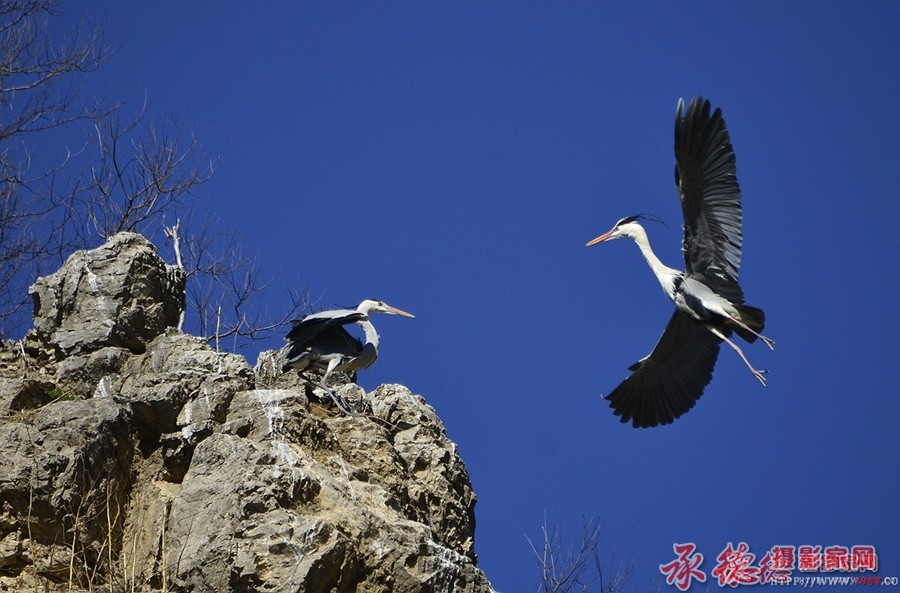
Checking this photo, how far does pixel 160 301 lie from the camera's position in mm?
8727

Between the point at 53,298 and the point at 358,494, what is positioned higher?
the point at 53,298

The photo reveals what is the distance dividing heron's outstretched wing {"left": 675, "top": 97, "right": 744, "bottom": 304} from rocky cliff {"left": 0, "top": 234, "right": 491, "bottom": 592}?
3615 mm

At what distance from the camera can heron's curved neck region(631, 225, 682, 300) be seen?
449 inches

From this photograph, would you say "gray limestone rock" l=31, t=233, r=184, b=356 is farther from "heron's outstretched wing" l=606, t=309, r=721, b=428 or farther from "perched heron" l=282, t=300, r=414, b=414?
"heron's outstretched wing" l=606, t=309, r=721, b=428

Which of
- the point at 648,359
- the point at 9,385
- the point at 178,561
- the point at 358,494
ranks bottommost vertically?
the point at 178,561

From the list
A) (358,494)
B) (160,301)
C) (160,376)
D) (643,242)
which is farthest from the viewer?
(643,242)

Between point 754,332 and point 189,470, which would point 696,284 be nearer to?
point 754,332

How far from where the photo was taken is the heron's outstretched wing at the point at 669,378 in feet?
39.3

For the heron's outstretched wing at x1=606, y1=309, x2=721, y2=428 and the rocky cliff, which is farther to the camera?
the heron's outstretched wing at x1=606, y1=309, x2=721, y2=428

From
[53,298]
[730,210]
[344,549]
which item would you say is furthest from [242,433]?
[730,210]

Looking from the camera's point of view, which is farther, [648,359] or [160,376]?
[648,359]

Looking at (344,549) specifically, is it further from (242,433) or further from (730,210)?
(730,210)

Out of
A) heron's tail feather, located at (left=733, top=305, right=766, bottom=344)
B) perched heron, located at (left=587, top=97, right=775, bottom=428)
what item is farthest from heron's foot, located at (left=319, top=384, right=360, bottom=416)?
heron's tail feather, located at (left=733, top=305, right=766, bottom=344)

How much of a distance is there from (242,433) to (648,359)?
19.8 feet
